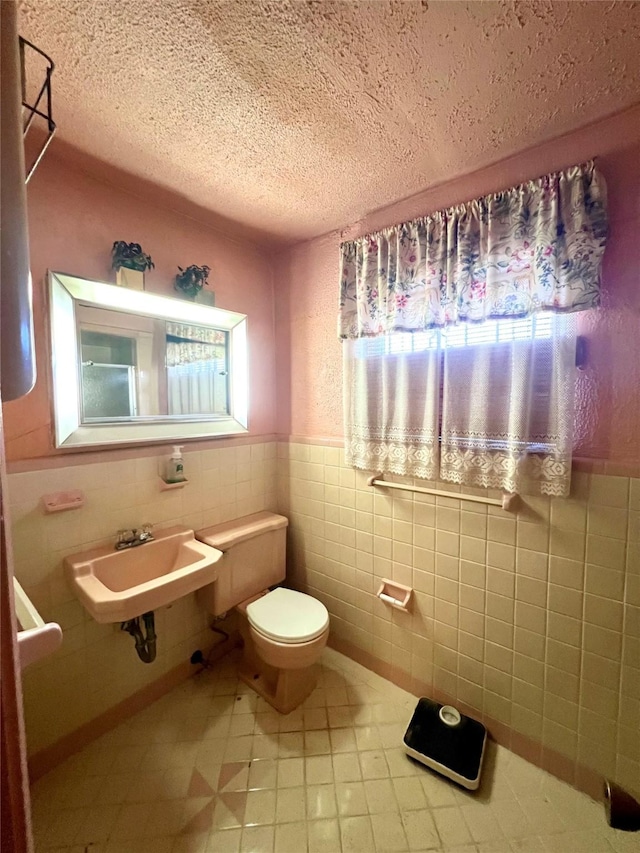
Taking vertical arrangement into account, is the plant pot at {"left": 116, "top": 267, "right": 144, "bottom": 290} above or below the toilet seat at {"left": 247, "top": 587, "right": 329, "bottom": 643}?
above

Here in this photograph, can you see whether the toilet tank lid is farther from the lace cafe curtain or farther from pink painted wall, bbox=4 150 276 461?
pink painted wall, bbox=4 150 276 461

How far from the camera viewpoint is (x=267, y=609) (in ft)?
5.48

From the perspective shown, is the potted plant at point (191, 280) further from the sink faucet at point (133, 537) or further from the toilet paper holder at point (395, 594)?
the toilet paper holder at point (395, 594)

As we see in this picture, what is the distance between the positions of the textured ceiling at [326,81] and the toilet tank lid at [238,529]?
1649 mm

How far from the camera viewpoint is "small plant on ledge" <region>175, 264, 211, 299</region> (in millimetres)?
1651

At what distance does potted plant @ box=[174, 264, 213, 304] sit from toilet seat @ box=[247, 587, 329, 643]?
1.59 meters

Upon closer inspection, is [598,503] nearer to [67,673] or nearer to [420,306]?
[420,306]

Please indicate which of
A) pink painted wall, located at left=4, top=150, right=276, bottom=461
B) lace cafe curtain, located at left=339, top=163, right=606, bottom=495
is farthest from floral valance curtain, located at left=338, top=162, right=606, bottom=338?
pink painted wall, located at left=4, top=150, right=276, bottom=461

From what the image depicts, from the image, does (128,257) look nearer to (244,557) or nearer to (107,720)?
(244,557)

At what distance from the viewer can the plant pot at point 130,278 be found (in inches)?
56.1

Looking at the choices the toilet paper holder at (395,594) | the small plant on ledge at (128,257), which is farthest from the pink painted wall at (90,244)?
the toilet paper holder at (395,594)

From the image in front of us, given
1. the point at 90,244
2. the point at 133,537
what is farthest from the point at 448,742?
the point at 90,244

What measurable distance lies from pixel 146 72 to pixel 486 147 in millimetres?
1149

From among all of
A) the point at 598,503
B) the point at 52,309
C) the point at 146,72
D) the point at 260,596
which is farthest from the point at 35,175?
the point at 598,503
